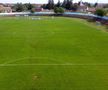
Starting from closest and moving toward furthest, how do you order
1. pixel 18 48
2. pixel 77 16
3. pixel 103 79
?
pixel 103 79 < pixel 18 48 < pixel 77 16

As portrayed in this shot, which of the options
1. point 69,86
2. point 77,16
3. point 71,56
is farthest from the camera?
point 77,16

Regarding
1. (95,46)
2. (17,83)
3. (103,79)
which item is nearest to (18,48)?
(95,46)

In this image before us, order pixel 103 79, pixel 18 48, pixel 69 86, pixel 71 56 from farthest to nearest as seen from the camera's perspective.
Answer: pixel 18 48, pixel 71 56, pixel 103 79, pixel 69 86

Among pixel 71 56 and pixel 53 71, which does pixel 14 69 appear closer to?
pixel 53 71

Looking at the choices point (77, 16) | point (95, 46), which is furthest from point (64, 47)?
point (77, 16)

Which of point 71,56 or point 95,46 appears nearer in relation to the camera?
point 71,56

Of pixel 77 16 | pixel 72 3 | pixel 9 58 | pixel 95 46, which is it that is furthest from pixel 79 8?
pixel 9 58

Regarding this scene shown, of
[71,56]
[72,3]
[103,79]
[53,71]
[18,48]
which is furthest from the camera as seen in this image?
[72,3]

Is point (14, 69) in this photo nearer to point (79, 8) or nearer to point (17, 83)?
point (17, 83)
